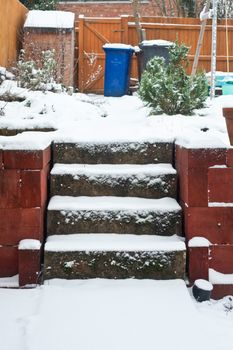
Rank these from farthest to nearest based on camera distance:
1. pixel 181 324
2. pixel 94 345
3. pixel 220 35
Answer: pixel 220 35
pixel 181 324
pixel 94 345

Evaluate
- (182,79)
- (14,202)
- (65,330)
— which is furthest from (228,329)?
(182,79)

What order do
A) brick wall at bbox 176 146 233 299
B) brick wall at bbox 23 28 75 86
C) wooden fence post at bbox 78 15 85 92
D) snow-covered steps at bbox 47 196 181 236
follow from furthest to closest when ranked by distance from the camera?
wooden fence post at bbox 78 15 85 92 < brick wall at bbox 23 28 75 86 < snow-covered steps at bbox 47 196 181 236 < brick wall at bbox 176 146 233 299

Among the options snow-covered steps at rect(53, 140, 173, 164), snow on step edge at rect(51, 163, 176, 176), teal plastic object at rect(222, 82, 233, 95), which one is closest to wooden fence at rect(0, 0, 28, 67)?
teal plastic object at rect(222, 82, 233, 95)

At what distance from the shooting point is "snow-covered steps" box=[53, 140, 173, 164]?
3.96 metres

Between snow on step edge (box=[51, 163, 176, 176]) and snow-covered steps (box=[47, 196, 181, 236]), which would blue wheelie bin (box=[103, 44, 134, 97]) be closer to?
Answer: snow on step edge (box=[51, 163, 176, 176])

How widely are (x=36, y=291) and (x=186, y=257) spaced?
3.60 ft

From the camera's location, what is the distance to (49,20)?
397 inches

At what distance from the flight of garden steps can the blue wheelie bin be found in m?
6.33

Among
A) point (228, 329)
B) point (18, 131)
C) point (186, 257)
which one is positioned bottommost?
point (228, 329)

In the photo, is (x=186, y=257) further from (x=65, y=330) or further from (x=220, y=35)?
(x=220, y=35)

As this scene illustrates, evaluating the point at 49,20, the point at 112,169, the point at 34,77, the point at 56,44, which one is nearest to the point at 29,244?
the point at 112,169

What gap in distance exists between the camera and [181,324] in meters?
2.62

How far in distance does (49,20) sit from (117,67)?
1.88 meters

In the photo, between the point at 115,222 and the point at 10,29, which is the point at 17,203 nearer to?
the point at 115,222
